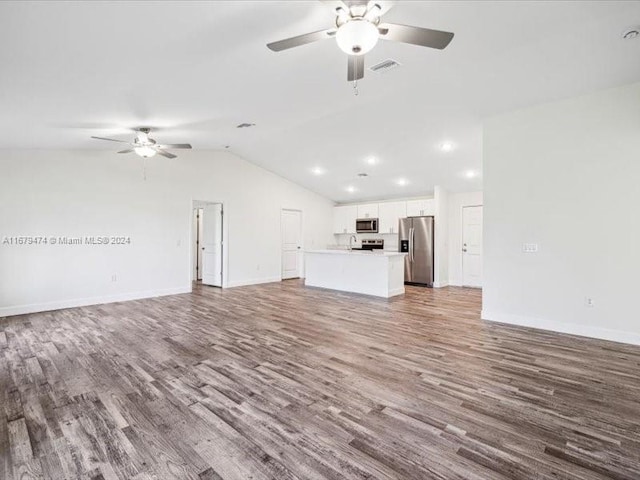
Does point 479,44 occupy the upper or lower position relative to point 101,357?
upper

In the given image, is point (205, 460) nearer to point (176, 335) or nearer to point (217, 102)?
point (176, 335)

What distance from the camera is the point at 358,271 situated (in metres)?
6.88

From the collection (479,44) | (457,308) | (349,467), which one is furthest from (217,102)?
(457,308)

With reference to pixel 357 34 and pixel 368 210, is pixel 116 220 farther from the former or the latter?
pixel 368 210

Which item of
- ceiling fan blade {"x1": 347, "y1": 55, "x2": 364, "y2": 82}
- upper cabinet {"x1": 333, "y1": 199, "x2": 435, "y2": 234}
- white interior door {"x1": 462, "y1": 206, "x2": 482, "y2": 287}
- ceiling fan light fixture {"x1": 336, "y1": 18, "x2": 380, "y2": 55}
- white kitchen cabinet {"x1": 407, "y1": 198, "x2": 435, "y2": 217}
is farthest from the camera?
upper cabinet {"x1": 333, "y1": 199, "x2": 435, "y2": 234}

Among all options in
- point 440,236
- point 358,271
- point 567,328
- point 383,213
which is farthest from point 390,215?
point 567,328

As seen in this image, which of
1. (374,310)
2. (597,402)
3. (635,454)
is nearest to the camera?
(635,454)

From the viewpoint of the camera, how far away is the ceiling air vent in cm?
326

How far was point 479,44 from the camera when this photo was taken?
2895 millimetres

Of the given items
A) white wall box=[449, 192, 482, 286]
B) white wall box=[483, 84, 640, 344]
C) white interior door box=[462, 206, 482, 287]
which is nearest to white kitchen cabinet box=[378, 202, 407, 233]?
white wall box=[449, 192, 482, 286]

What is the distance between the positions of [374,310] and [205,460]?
12.9 feet

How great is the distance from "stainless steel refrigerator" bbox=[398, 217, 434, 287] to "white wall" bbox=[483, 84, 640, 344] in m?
3.25

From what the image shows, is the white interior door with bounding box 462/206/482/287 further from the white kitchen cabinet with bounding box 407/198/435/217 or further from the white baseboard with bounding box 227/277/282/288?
the white baseboard with bounding box 227/277/282/288

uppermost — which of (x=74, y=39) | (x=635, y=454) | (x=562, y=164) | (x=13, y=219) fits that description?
(x=74, y=39)
